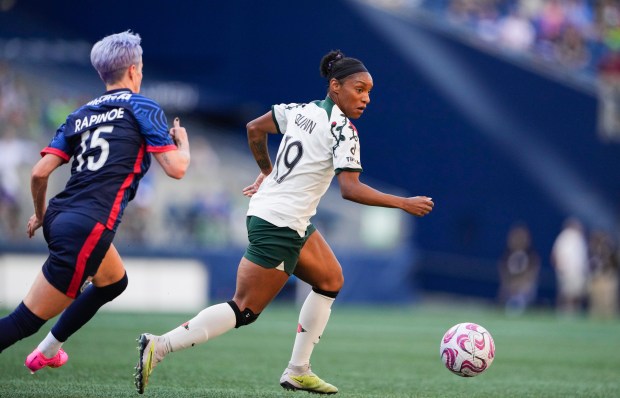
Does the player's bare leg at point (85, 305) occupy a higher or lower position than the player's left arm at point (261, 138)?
lower

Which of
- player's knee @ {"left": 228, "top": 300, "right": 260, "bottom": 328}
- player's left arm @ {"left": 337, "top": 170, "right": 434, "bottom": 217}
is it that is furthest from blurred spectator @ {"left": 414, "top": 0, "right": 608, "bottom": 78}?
player's knee @ {"left": 228, "top": 300, "right": 260, "bottom": 328}

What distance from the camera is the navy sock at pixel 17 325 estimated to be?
593 centimetres

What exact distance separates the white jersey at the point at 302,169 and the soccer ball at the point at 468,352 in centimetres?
142

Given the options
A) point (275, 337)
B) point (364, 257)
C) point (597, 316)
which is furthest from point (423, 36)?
point (275, 337)

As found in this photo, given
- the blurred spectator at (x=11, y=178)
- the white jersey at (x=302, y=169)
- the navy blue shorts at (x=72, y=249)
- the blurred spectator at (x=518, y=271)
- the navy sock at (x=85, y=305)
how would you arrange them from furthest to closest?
the blurred spectator at (x=518, y=271) < the blurred spectator at (x=11, y=178) < the white jersey at (x=302, y=169) < the navy sock at (x=85, y=305) < the navy blue shorts at (x=72, y=249)

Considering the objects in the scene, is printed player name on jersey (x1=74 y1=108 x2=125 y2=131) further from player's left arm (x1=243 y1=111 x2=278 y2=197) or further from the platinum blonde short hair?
player's left arm (x1=243 y1=111 x2=278 y2=197)

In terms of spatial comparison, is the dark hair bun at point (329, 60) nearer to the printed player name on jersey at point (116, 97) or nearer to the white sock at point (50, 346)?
the printed player name on jersey at point (116, 97)

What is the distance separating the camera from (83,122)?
6.11m

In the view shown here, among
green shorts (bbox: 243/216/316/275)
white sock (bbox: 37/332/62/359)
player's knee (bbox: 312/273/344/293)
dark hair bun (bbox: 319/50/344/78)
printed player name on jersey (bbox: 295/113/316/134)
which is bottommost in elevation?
white sock (bbox: 37/332/62/359)

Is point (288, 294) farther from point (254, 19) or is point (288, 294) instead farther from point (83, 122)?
point (83, 122)

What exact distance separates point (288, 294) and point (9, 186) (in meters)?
6.08

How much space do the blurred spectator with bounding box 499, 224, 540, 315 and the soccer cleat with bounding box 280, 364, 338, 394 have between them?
1689 cm

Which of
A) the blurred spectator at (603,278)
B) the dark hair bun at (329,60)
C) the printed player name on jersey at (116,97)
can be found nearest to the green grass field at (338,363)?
the printed player name on jersey at (116,97)

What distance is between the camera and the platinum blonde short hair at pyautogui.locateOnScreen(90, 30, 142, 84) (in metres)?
6.10
